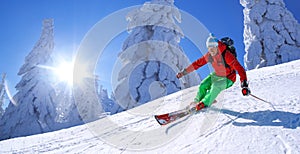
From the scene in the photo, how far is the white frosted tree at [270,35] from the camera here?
57.9 feet

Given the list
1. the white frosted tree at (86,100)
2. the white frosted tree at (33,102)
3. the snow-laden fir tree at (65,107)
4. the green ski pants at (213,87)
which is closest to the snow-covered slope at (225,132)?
the green ski pants at (213,87)

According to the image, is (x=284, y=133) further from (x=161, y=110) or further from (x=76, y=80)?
(x=76, y=80)

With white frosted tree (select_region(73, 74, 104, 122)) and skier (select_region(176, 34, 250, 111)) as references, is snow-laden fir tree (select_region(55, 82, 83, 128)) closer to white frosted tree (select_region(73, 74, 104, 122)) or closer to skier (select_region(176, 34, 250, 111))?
white frosted tree (select_region(73, 74, 104, 122))

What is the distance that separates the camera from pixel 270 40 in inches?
710

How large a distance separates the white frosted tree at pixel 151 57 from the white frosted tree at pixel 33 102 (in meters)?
10.2

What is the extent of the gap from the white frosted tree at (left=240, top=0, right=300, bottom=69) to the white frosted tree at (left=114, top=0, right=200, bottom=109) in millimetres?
5675

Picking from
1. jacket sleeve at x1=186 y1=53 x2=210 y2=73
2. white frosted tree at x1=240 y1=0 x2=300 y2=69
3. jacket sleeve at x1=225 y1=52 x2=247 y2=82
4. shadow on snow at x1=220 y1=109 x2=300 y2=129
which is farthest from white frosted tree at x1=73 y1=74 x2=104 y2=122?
shadow on snow at x1=220 y1=109 x2=300 y2=129

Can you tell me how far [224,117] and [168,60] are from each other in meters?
17.0

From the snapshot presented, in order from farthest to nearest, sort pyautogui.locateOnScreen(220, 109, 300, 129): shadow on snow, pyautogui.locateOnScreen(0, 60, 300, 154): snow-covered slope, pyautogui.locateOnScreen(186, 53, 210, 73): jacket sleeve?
pyautogui.locateOnScreen(186, 53, 210, 73): jacket sleeve
pyautogui.locateOnScreen(220, 109, 300, 129): shadow on snow
pyautogui.locateOnScreen(0, 60, 300, 154): snow-covered slope

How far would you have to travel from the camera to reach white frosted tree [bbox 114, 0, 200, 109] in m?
18.6

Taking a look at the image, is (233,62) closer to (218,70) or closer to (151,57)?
(218,70)

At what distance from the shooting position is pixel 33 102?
24031mm

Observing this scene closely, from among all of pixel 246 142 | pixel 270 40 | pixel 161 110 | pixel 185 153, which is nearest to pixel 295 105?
pixel 246 142

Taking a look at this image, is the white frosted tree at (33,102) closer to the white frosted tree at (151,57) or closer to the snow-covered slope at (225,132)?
the white frosted tree at (151,57)
